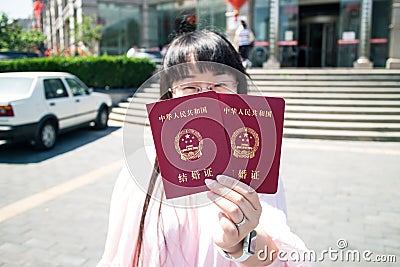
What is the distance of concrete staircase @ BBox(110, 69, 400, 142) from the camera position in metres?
8.38

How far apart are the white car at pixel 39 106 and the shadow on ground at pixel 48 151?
24cm

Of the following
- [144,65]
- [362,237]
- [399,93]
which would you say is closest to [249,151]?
[362,237]

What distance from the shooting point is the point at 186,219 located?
1398mm

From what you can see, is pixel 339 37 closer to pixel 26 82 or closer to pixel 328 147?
pixel 328 147

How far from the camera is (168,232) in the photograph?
54.6 inches

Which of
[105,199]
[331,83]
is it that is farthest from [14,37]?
[105,199]

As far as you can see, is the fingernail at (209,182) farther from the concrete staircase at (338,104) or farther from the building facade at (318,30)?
the building facade at (318,30)

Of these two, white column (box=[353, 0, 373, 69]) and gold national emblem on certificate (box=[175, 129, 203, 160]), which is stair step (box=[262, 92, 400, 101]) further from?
gold national emblem on certificate (box=[175, 129, 203, 160])

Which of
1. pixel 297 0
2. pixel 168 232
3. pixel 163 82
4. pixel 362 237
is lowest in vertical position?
pixel 362 237

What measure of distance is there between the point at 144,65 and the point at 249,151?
12.3m

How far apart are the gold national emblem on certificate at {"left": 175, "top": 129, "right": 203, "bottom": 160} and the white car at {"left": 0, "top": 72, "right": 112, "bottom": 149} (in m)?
6.49

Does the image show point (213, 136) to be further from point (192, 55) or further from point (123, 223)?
point (123, 223)

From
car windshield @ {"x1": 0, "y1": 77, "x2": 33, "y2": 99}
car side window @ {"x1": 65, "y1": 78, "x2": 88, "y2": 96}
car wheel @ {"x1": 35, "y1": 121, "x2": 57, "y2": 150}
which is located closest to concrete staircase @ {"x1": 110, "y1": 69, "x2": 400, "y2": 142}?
car side window @ {"x1": 65, "y1": 78, "x2": 88, "y2": 96}

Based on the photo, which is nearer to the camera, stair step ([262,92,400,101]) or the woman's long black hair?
the woman's long black hair
